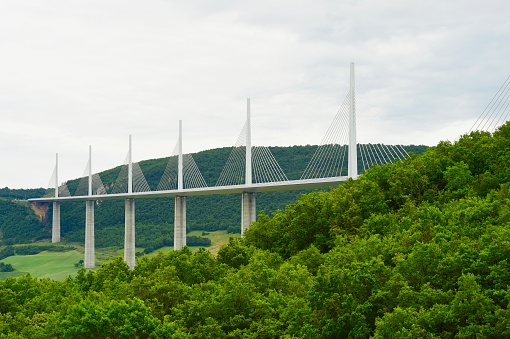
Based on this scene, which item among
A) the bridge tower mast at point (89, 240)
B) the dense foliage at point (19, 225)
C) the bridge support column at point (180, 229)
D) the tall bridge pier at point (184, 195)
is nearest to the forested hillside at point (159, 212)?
the dense foliage at point (19, 225)

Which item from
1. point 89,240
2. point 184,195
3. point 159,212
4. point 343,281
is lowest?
point 89,240

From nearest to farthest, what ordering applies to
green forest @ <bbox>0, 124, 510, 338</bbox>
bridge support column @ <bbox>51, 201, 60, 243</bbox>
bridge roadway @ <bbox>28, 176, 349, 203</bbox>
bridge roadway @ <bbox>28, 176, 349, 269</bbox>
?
1. green forest @ <bbox>0, 124, 510, 338</bbox>
2. bridge roadway @ <bbox>28, 176, 349, 203</bbox>
3. bridge roadway @ <bbox>28, 176, 349, 269</bbox>
4. bridge support column @ <bbox>51, 201, 60, 243</bbox>

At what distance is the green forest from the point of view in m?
18.9

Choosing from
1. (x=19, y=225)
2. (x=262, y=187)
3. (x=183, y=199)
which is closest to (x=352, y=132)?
(x=262, y=187)

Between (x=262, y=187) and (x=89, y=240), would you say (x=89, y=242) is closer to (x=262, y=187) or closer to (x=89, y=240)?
(x=89, y=240)

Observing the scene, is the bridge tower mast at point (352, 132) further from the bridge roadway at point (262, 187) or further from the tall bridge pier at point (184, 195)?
the bridge roadway at point (262, 187)

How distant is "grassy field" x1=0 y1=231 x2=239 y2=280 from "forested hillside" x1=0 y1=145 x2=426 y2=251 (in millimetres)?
2581

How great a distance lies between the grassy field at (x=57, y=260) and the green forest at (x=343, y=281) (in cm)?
5906

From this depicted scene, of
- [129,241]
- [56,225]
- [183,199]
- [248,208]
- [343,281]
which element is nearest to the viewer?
[343,281]

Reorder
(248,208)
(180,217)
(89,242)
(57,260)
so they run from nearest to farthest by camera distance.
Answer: (248,208) → (180,217) → (89,242) → (57,260)

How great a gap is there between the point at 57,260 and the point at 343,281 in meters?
94.7

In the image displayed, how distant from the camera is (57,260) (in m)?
108

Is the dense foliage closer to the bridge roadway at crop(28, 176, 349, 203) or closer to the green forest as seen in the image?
the bridge roadway at crop(28, 176, 349, 203)

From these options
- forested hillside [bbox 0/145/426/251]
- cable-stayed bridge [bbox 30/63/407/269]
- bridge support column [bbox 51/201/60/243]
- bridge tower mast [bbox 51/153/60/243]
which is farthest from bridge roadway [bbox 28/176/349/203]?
bridge tower mast [bbox 51/153/60/243]
